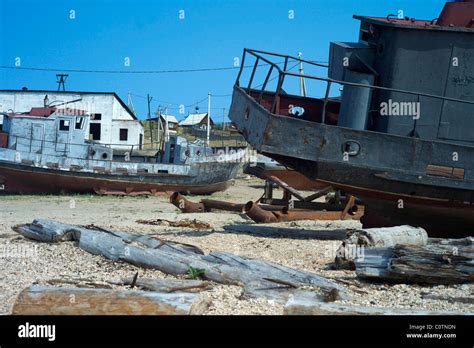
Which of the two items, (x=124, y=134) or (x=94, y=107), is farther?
(x=94, y=107)

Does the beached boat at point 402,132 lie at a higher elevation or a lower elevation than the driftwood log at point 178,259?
higher

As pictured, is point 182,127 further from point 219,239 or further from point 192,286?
point 192,286

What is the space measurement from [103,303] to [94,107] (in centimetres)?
3533

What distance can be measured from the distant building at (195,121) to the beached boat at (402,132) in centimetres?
5043

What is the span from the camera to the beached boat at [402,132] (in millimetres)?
11367

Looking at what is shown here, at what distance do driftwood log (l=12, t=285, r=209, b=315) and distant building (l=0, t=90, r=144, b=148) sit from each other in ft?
111

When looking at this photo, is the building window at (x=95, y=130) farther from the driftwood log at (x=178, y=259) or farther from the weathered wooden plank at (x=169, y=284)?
the weathered wooden plank at (x=169, y=284)

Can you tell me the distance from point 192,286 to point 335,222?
797 centimetres

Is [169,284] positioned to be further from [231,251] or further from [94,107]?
[94,107]

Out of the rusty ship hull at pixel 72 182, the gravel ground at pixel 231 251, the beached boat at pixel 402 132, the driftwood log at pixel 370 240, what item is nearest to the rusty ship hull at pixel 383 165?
the beached boat at pixel 402 132

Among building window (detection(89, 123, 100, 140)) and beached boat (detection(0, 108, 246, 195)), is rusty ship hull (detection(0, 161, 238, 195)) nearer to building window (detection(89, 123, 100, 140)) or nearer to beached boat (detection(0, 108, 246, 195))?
beached boat (detection(0, 108, 246, 195))

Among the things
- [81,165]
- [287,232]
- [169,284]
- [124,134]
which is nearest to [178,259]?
[169,284]

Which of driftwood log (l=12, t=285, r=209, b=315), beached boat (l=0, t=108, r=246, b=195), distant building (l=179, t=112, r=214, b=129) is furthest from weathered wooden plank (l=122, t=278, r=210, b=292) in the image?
distant building (l=179, t=112, r=214, b=129)

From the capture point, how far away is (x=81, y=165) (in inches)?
1120
